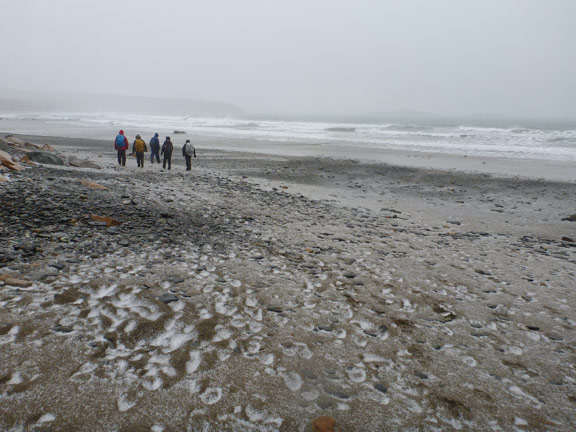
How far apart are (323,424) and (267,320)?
1620mm

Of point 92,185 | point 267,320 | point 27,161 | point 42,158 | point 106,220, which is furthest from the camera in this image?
point 42,158

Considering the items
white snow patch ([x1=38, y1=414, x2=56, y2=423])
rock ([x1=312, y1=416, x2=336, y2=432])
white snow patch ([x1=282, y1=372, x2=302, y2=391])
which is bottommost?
rock ([x1=312, y1=416, x2=336, y2=432])

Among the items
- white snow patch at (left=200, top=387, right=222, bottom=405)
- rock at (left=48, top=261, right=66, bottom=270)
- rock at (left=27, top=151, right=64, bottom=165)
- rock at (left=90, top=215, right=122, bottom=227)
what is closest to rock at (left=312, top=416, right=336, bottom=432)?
white snow patch at (left=200, top=387, right=222, bottom=405)

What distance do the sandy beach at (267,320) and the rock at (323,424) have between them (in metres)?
0.06

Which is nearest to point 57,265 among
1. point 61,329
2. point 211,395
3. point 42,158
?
point 61,329

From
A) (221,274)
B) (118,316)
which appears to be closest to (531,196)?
(221,274)

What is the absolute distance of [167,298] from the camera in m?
4.50

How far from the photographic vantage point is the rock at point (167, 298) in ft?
14.6

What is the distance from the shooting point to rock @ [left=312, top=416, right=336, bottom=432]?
2.75 meters

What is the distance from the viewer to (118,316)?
397 centimetres

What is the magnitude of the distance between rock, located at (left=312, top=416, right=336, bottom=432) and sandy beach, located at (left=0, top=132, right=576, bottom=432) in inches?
2.3

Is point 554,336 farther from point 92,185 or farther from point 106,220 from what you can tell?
point 92,185

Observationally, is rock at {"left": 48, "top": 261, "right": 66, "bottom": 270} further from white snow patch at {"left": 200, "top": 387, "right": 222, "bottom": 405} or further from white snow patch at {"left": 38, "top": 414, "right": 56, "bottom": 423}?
white snow patch at {"left": 200, "top": 387, "right": 222, "bottom": 405}

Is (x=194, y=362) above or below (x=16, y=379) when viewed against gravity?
below
